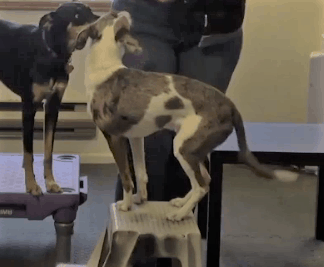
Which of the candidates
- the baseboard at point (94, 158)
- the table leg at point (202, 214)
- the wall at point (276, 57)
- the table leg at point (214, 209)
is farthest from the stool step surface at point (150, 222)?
the wall at point (276, 57)

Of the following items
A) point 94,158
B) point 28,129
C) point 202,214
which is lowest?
point 94,158

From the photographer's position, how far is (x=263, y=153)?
1412 millimetres

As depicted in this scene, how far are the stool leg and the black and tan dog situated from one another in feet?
0.92

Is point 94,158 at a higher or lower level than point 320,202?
lower

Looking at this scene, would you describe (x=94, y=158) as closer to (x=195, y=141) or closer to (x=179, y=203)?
(x=179, y=203)

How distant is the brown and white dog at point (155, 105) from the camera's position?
0.83 metres

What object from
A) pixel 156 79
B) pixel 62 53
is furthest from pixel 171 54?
pixel 156 79

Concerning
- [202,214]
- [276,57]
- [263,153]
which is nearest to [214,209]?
[263,153]

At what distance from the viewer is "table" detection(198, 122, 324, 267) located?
1412 mm

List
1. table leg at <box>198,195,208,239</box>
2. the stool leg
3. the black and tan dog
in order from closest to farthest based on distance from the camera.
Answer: the black and tan dog, the stool leg, table leg at <box>198,195,208,239</box>

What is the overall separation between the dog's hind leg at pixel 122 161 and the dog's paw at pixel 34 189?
341 millimetres

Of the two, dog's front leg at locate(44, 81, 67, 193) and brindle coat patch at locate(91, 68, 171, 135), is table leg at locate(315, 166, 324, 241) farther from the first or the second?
brindle coat patch at locate(91, 68, 171, 135)

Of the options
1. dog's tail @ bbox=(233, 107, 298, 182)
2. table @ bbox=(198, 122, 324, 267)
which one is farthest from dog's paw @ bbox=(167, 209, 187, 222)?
table @ bbox=(198, 122, 324, 267)

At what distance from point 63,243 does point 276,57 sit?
187 cm
